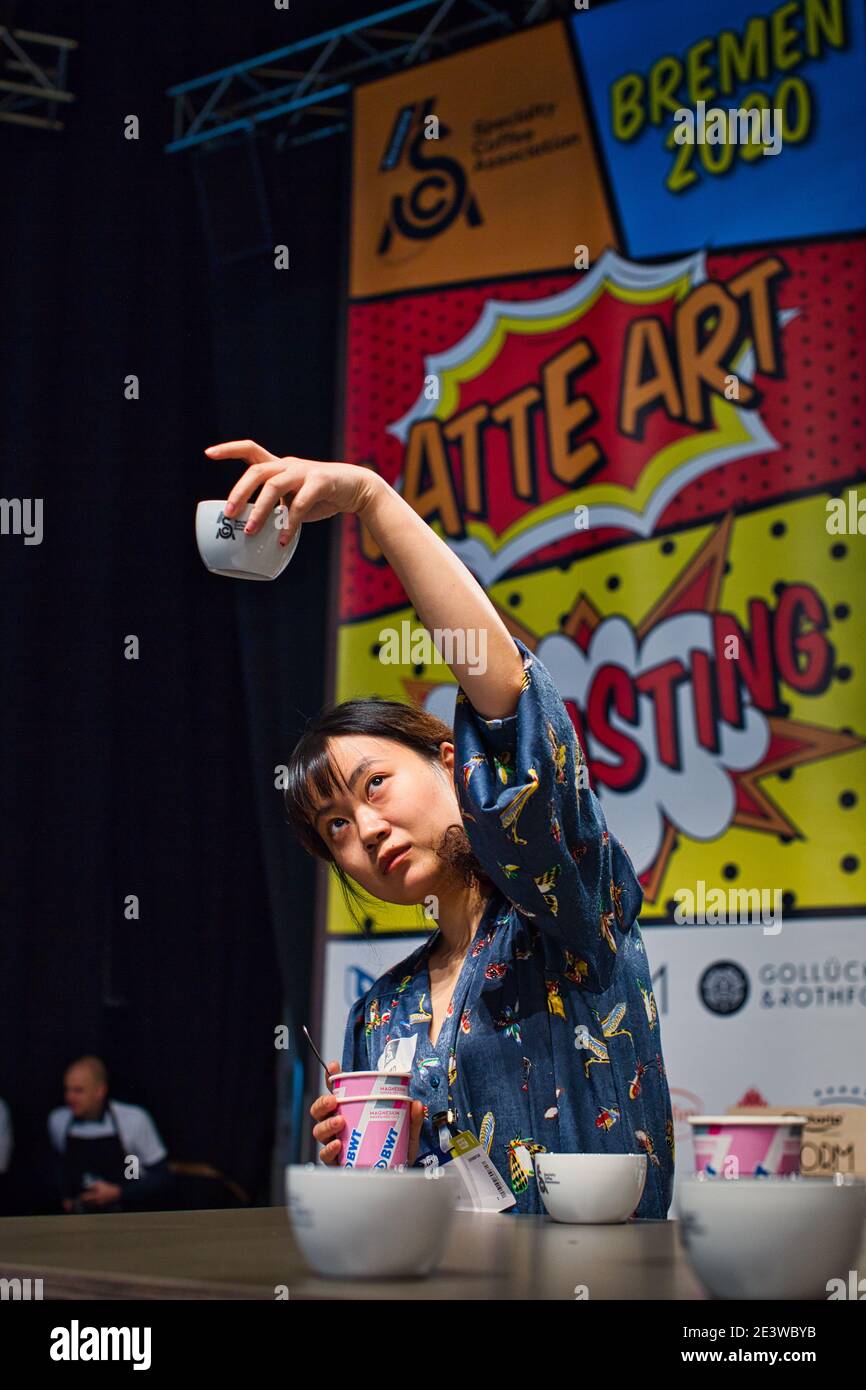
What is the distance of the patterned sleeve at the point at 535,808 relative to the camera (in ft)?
4.14

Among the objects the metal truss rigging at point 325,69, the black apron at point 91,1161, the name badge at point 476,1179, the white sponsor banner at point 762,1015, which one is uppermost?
the metal truss rigging at point 325,69

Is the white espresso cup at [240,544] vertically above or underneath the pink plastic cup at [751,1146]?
above

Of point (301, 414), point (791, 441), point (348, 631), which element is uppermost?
point (301, 414)

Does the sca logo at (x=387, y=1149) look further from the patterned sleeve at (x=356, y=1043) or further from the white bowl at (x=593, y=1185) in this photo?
the patterned sleeve at (x=356, y=1043)

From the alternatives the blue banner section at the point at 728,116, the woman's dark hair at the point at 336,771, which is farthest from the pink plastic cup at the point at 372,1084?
the blue banner section at the point at 728,116

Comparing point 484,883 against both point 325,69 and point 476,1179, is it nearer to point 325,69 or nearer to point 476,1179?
point 476,1179

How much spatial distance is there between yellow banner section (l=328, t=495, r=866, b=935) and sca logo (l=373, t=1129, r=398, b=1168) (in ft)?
9.44

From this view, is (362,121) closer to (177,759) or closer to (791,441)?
(791,441)

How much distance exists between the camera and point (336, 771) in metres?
1.58

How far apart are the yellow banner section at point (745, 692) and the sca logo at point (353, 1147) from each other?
9.48 feet

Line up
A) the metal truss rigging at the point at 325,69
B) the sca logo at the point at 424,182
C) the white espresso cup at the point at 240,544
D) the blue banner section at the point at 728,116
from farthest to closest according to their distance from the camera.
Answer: the metal truss rigging at the point at 325,69, the sca logo at the point at 424,182, the blue banner section at the point at 728,116, the white espresso cup at the point at 240,544
